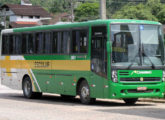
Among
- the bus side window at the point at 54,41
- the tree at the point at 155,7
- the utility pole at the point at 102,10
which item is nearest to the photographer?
the bus side window at the point at 54,41

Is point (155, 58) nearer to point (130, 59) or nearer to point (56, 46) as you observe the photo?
point (130, 59)

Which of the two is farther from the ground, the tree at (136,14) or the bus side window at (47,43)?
the tree at (136,14)

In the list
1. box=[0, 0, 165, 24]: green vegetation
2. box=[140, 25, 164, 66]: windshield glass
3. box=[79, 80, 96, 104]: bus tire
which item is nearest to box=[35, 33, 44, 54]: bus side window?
box=[79, 80, 96, 104]: bus tire

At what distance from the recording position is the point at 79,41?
817 inches

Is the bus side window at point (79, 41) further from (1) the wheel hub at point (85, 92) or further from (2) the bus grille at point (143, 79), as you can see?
(2) the bus grille at point (143, 79)

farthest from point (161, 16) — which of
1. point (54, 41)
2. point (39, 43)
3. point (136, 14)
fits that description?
point (54, 41)

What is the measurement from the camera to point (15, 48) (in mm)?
25656

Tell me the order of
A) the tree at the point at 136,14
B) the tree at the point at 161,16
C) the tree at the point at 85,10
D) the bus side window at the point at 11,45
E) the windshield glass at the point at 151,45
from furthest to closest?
1. the tree at the point at 85,10
2. the tree at the point at 161,16
3. the tree at the point at 136,14
4. the bus side window at the point at 11,45
5. the windshield glass at the point at 151,45

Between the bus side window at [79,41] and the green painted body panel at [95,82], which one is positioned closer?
the green painted body panel at [95,82]

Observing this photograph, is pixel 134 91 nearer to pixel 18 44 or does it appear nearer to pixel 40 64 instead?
pixel 40 64

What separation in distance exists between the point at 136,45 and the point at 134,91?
1655mm

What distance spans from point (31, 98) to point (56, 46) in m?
3.47

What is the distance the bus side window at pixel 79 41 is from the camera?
20.4 m

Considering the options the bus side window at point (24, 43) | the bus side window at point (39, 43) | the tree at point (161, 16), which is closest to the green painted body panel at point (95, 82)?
the bus side window at point (39, 43)
